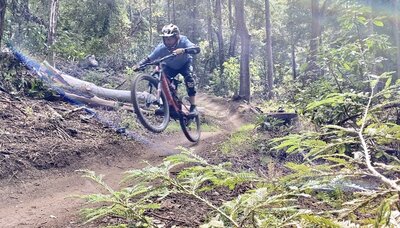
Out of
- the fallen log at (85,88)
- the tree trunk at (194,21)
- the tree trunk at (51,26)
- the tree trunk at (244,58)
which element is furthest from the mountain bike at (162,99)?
the tree trunk at (194,21)

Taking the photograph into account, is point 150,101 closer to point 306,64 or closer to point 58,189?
point 58,189

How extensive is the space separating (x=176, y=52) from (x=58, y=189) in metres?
3.19

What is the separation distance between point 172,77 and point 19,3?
15.6ft

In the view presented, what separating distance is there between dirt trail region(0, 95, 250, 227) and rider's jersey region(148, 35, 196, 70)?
1.66 metres

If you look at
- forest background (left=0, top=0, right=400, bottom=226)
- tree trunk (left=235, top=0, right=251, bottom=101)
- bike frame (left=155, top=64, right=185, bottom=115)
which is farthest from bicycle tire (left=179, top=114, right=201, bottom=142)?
tree trunk (left=235, top=0, right=251, bottom=101)

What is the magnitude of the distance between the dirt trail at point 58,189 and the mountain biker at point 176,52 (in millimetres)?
1473

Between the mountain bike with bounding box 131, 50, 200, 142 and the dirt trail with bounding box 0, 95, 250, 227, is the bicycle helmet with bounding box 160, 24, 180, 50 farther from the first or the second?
the dirt trail with bounding box 0, 95, 250, 227

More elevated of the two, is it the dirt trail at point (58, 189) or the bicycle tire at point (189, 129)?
the bicycle tire at point (189, 129)

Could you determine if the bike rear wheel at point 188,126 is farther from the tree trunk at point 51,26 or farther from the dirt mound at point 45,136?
the tree trunk at point 51,26

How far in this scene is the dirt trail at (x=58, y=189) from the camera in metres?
3.76

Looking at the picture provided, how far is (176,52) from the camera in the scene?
6.87 m

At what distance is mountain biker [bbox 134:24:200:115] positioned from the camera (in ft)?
23.2

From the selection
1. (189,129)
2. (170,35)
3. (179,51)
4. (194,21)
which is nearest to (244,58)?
(189,129)

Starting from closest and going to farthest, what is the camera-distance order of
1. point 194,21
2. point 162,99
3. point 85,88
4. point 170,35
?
1. point 170,35
2. point 162,99
3. point 85,88
4. point 194,21
